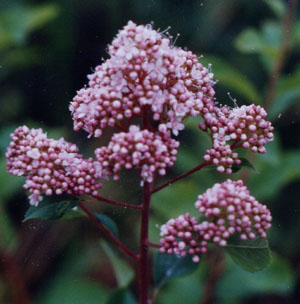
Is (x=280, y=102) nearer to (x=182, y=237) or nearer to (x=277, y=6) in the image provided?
(x=277, y=6)

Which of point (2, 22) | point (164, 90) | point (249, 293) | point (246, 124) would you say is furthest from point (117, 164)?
point (2, 22)

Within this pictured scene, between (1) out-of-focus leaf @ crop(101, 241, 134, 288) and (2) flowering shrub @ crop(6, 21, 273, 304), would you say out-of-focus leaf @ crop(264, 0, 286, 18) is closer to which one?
(2) flowering shrub @ crop(6, 21, 273, 304)

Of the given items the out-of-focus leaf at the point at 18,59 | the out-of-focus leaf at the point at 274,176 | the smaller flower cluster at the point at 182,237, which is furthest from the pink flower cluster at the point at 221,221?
the out-of-focus leaf at the point at 18,59

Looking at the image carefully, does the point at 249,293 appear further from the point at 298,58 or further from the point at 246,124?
the point at 298,58

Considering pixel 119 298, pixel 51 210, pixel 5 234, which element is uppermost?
pixel 51 210

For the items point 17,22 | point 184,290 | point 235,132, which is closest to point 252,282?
point 184,290
